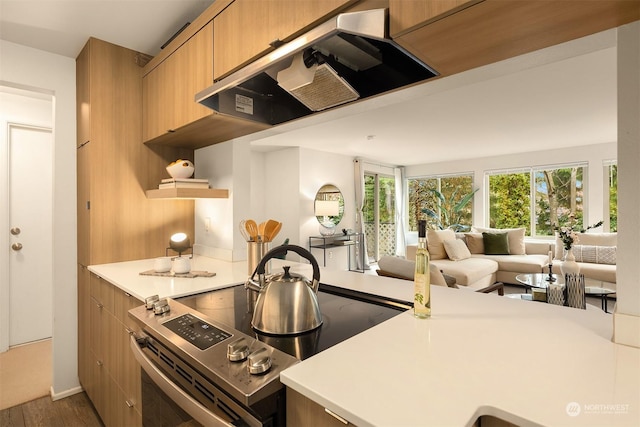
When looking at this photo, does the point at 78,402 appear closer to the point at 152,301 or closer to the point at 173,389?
the point at 152,301

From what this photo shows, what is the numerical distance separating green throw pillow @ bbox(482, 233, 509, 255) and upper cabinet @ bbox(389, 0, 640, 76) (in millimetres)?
5150

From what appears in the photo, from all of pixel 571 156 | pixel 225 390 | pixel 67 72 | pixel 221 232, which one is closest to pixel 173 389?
pixel 225 390

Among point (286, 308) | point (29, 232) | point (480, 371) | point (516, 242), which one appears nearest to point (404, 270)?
point (286, 308)

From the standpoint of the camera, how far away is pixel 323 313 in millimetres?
1189

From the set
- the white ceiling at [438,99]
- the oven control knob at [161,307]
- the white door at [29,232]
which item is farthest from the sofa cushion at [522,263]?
the white door at [29,232]

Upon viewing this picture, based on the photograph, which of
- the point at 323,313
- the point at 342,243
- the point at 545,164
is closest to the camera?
the point at 323,313

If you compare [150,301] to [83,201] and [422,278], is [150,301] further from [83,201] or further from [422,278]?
[83,201]

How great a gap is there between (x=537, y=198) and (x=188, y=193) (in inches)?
252

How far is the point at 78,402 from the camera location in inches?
86.2

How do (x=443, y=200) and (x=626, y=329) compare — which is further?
(x=443, y=200)

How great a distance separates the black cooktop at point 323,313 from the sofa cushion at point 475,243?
4.88 meters

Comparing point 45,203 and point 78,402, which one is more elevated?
point 45,203

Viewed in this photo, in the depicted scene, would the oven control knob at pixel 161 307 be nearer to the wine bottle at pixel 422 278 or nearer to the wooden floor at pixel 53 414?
the wine bottle at pixel 422 278

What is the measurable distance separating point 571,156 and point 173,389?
6.86 meters
